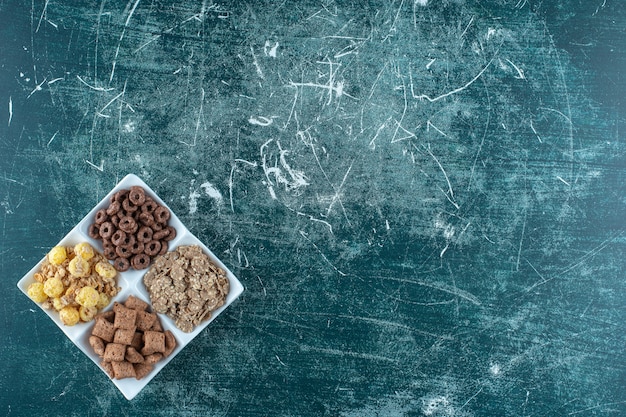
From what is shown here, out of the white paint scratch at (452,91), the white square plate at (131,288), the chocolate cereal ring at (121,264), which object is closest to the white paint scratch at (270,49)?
the white paint scratch at (452,91)

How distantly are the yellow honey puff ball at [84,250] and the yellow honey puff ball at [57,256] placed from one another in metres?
0.04

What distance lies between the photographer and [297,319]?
2057mm

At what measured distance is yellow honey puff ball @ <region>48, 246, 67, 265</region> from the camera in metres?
1.83

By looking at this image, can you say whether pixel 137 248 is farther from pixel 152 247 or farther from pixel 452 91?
pixel 452 91

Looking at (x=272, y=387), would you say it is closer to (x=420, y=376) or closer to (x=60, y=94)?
(x=420, y=376)

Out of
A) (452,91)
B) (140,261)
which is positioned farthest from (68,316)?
(452,91)

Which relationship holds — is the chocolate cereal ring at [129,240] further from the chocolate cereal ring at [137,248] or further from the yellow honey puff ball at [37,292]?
the yellow honey puff ball at [37,292]

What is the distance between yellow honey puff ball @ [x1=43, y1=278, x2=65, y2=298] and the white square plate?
0.22 ft

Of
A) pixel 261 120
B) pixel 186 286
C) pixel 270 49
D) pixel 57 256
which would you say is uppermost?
pixel 270 49

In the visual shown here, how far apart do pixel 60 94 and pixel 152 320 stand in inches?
34.5

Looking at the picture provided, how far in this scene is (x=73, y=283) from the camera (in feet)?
6.02

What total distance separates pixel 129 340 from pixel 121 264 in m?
0.24

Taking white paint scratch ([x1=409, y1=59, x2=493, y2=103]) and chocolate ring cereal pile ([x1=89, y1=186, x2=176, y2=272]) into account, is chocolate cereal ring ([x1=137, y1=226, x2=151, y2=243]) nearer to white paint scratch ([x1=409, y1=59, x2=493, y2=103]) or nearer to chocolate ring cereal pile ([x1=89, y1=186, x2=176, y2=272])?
chocolate ring cereal pile ([x1=89, y1=186, x2=176, y2=272])

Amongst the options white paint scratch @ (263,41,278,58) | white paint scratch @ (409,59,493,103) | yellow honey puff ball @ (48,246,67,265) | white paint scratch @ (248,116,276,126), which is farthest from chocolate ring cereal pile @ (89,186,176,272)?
white paint scratch @ (409,59,493,103)
